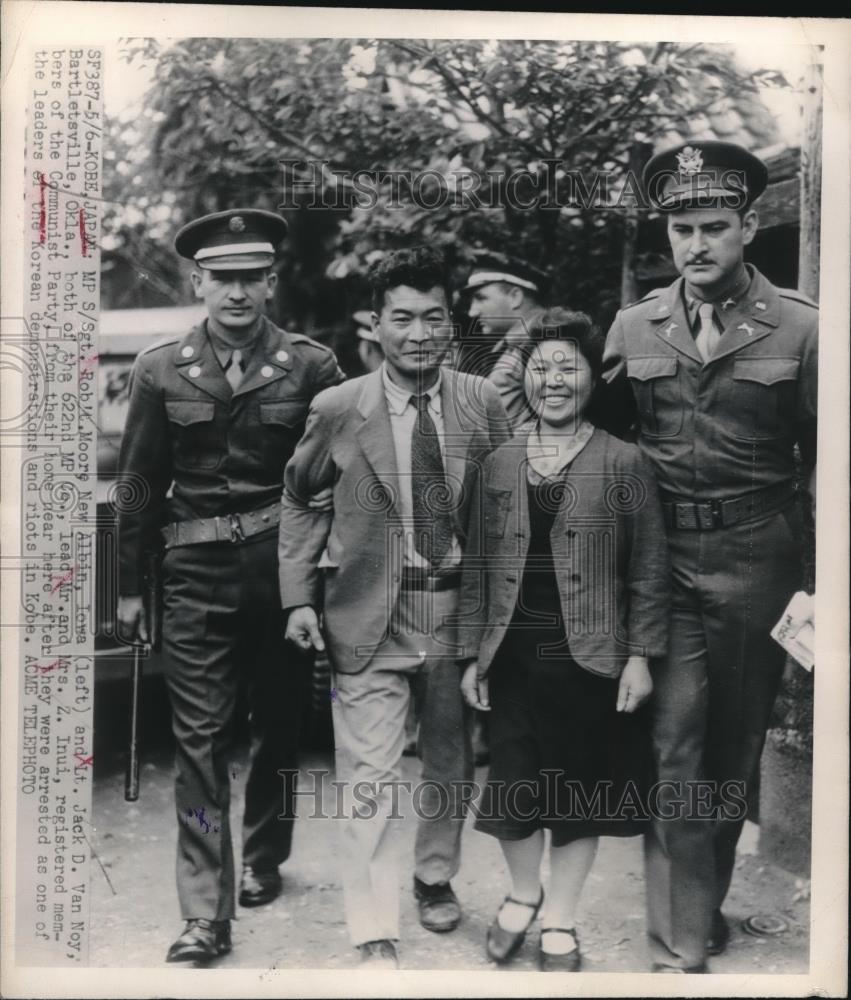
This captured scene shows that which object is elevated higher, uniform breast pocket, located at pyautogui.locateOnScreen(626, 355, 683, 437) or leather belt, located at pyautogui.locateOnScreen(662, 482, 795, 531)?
uniform breast pocket, located at pyautogui.locateOnScreen(626, 355, 683, 437)

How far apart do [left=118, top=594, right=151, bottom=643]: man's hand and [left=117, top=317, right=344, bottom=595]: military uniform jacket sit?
0.18 meters

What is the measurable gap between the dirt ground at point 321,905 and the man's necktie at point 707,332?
1.55 metres

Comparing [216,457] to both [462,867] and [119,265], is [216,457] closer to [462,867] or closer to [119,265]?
[119,265]

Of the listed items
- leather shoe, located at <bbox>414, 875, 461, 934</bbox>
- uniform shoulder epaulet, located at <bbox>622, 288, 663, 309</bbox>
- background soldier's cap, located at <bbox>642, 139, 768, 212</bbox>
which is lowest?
leather shoe, located at <bbox>414, 875, 461, 934</bbox>

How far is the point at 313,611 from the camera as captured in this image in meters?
3.23

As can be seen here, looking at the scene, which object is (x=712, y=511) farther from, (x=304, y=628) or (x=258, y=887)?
(x=258, y=887)

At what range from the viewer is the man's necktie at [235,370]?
10.7 feet

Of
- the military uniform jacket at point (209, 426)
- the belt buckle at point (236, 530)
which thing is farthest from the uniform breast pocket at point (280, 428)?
the belt buckle at point (236, 530)

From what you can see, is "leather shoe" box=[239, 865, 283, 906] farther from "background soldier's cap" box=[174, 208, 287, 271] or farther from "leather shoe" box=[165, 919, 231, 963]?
"background soldier's cap" box=[174, 208, 287, 271]

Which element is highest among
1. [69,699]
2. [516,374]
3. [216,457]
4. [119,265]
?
[119,265]

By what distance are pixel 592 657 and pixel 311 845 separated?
43.6 inches

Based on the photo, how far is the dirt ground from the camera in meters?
3.28

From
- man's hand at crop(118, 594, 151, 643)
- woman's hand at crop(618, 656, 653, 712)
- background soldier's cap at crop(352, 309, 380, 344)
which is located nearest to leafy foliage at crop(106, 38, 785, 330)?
background soldier's cap at crop(352, 309, 380, 344)

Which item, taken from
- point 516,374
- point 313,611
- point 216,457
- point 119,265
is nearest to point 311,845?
point 313,611
